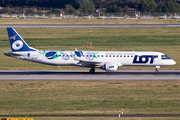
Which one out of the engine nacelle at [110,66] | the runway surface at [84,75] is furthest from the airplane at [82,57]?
the runway surface at [84,75]

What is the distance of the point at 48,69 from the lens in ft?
158

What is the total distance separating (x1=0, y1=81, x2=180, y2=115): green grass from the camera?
25.5 meters

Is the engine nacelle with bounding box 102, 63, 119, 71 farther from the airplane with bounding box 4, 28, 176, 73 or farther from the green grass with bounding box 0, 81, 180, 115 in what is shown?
the green grass with bounding box 0, 81, 180, 115

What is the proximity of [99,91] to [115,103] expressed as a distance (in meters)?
4.97

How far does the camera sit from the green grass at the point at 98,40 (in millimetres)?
64088

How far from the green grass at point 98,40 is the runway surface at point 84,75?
5240 millimetres

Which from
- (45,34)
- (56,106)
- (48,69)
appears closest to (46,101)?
(56,106)

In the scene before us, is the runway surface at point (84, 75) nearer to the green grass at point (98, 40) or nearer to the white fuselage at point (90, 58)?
the white fuselage at point (90, 58)

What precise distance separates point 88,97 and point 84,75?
12513mm

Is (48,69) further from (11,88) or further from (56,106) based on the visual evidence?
(56,106)

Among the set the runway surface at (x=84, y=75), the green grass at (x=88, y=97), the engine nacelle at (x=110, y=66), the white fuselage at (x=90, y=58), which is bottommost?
the runway surface at (x=84, y=75)

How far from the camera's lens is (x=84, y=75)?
42438 millimetres

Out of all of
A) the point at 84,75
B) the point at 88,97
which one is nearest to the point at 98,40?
the point at 84,75

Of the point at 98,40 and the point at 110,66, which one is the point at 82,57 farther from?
the point at 98,40
